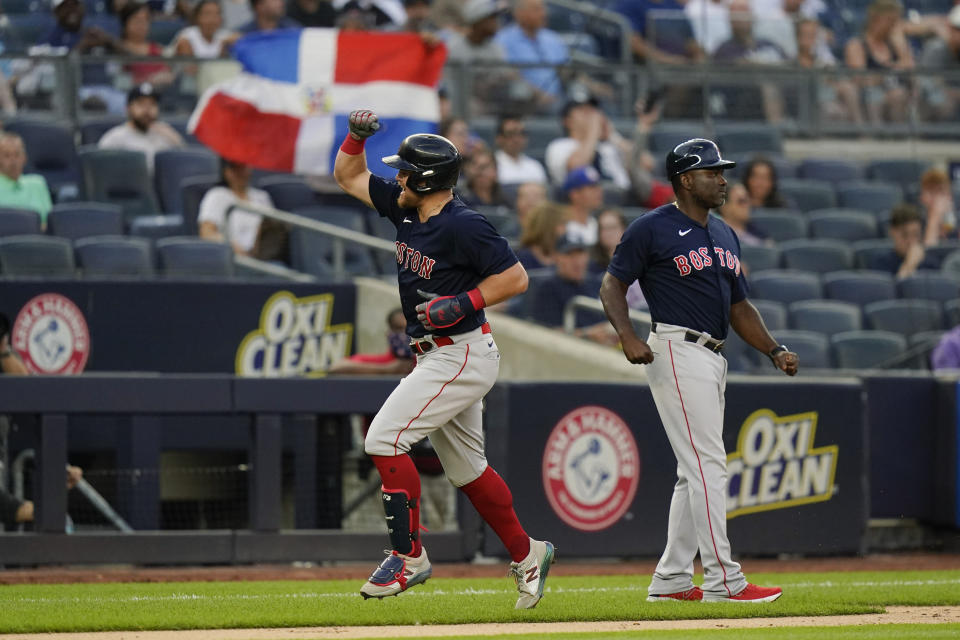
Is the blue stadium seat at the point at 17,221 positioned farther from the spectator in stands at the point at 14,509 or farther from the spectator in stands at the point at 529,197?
the spectator in stands at the point at 529,197

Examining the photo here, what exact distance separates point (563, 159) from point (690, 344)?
21.4ft

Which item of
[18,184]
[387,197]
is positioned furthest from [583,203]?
[387,197]

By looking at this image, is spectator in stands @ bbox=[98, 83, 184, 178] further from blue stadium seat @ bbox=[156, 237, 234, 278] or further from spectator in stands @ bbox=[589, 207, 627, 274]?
spectator in stands @ bbox=[589, 207, 627, 274]

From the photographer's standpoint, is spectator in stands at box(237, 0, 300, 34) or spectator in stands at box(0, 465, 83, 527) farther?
spectator in stands at box(237, 0, 300, 34)

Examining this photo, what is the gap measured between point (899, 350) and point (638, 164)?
293 cm

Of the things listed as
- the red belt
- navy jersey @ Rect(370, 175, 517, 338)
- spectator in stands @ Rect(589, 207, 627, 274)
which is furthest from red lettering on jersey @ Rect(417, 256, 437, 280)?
spectator in stands @ Rect(589, 207, 627, 274)

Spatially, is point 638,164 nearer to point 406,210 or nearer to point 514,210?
point 514,210

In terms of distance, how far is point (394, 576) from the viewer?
5.89 metres

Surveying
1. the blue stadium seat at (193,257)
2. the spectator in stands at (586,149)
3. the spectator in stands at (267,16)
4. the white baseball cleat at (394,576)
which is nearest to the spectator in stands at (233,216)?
the blue stadium seat at (193,257)

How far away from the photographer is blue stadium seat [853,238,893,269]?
12.6 metres

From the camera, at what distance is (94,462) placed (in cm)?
889

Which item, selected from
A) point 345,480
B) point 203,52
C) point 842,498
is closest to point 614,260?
point 345,480

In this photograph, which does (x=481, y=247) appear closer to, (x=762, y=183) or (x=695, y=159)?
(x=695, y=159)

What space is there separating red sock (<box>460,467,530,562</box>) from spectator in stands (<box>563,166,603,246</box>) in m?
5.35
